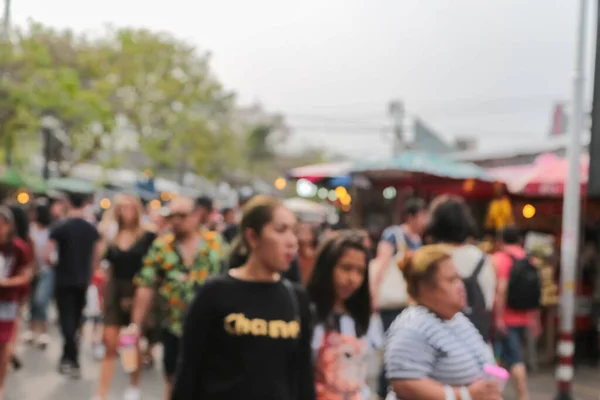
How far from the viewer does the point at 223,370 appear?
3.30 m

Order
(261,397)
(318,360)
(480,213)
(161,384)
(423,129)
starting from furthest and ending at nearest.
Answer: (423,129) < (480,213) < (161,384) < (318,360) < (261,397)

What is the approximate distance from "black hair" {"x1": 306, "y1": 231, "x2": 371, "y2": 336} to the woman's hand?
3.92 ft

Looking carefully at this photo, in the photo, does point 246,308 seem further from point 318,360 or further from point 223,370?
point 318,360

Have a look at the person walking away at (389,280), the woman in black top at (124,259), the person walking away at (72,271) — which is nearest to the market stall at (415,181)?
the person walking away at (389,280)

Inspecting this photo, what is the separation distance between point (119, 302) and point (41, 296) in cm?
394

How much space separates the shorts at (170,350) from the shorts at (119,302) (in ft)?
5.20

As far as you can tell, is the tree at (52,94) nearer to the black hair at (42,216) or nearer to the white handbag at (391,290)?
the black hair at (42,216)

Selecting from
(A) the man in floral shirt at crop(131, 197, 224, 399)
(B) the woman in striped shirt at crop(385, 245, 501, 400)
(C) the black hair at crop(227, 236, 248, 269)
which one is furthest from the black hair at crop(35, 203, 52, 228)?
(B) the woman in striped shirt at crop(385, 245, 501, 400)

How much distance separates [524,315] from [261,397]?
6.20m

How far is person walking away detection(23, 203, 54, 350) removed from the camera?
10953mm

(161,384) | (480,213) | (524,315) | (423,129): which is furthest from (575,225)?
(423,129)

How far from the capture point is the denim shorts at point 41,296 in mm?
10945

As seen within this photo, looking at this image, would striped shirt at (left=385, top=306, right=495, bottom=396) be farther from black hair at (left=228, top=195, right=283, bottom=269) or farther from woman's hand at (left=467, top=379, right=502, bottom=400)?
black hair at (left=228, top=195, right=283, bottom=269)

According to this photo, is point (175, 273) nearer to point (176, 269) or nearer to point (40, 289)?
point (176, 269)
